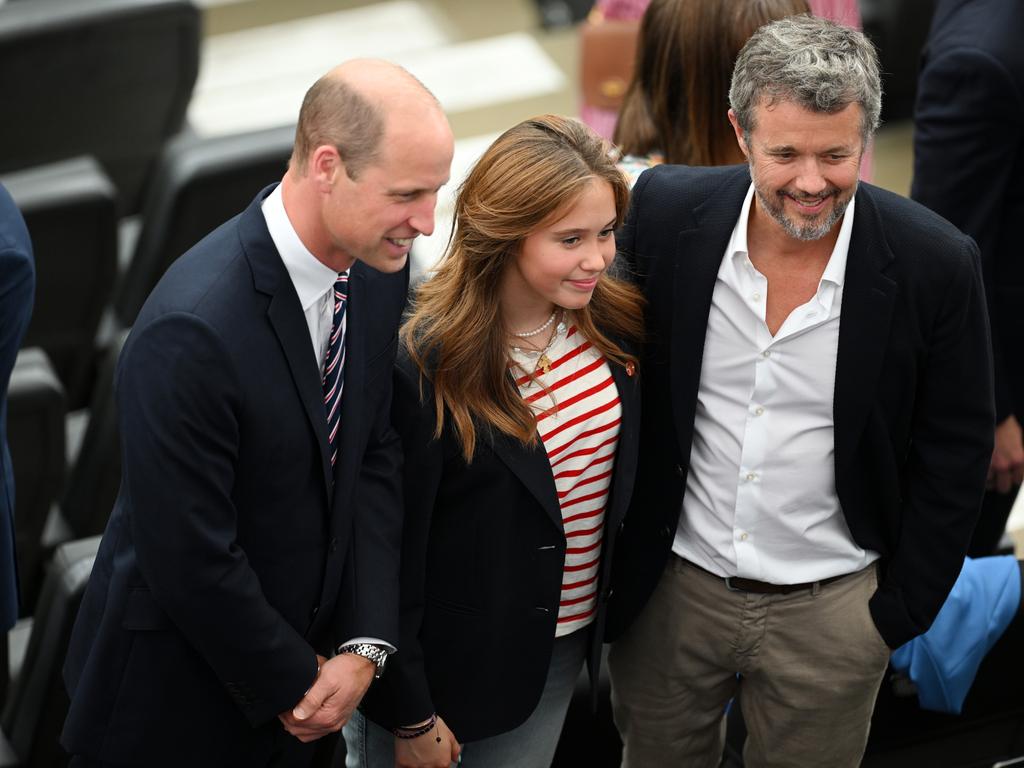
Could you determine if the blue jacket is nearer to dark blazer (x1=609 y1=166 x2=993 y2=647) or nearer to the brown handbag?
dark blazer (x1=609 y1=166 x2=993 y2=647)

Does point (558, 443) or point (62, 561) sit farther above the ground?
point (558, 443)

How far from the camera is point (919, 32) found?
17.9ft

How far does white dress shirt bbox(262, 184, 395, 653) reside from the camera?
1915 millimetres

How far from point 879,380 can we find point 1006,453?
894mm

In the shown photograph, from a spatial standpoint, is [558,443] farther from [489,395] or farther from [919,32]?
[919,32]

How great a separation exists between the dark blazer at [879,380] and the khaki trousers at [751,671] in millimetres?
53

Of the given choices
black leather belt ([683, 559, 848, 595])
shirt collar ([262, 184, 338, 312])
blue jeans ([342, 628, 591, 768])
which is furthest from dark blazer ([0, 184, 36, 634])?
Result: black leather belt ([683, 559, 848, 595])

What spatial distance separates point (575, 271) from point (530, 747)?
2.67 ft

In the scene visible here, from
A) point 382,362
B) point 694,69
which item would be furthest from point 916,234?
point 382,362

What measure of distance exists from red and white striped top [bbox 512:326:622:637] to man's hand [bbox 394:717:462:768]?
333 mm

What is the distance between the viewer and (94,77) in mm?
4102

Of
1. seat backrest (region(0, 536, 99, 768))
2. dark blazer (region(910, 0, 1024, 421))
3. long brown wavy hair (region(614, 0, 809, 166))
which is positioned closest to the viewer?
seat backrest (region(0, 536, 99, 768))

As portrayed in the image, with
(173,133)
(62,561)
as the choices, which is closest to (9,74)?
(173,133)

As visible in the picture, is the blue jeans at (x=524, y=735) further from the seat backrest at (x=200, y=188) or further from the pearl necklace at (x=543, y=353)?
the seat backrest at (x=200, y=188)
